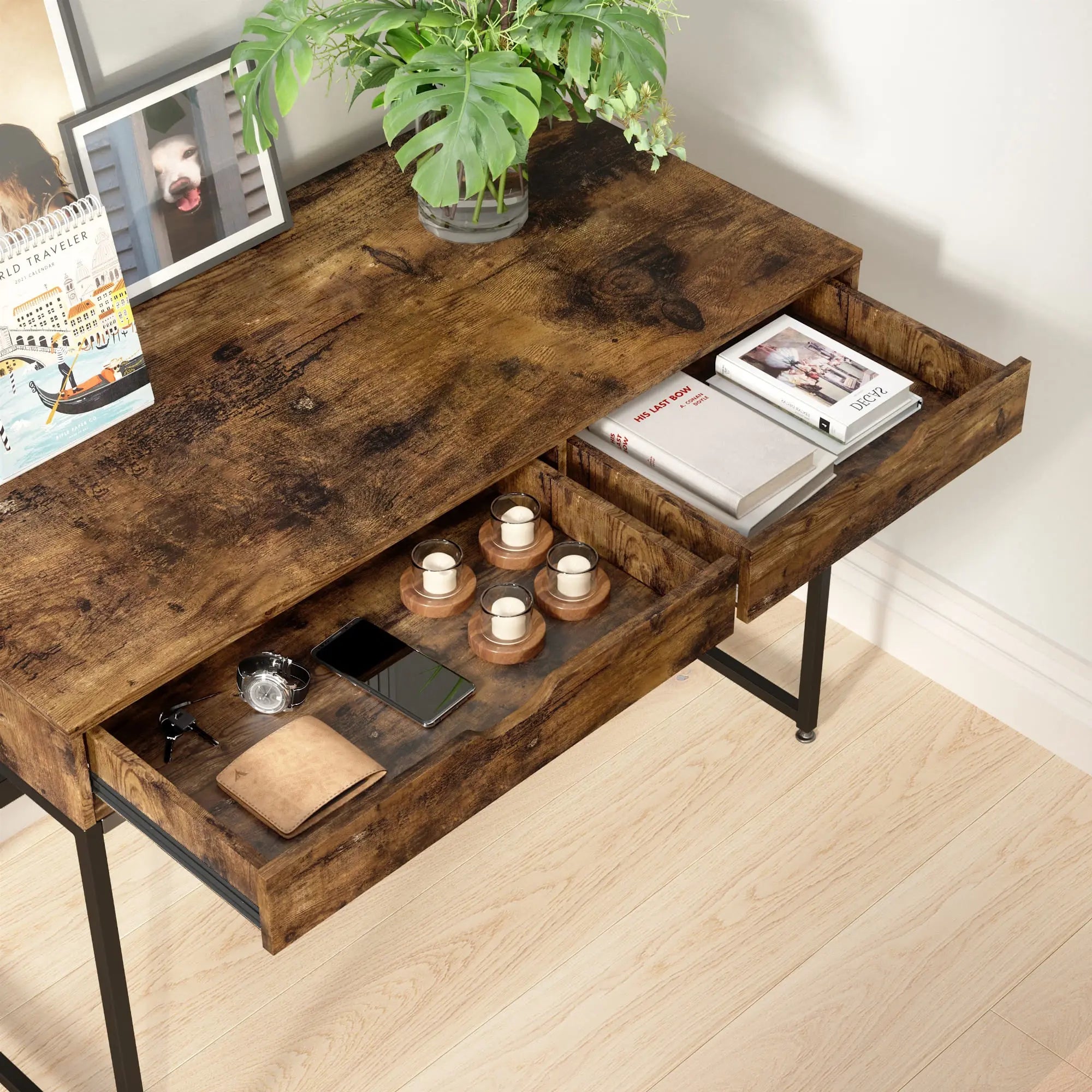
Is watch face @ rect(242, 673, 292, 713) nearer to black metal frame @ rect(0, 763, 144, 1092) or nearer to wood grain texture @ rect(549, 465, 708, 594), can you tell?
black metal frame @ rect(0, 763, 144, 1092)

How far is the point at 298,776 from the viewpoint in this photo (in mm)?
1377

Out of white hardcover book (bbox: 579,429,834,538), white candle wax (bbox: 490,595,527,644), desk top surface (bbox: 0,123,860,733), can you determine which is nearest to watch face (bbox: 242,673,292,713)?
desk top surface (bbox: 0,123,860,733)

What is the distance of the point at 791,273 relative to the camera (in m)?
1.84

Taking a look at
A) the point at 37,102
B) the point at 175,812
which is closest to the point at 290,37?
the point at 37,102

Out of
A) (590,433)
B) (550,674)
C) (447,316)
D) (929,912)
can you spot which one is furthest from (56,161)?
(929,912)

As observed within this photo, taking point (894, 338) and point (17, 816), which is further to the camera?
point (17, 816)

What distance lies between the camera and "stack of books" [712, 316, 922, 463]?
1.72 metres

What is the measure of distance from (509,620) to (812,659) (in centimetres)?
80

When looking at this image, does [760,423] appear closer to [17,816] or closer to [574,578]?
[574,578]

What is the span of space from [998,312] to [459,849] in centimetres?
104

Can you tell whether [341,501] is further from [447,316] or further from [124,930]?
[124,930]

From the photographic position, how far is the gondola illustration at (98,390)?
154 cm

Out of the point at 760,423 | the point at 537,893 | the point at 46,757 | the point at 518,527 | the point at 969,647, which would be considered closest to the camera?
the point at 46,757

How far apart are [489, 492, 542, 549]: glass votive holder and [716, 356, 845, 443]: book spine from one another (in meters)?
0.33
